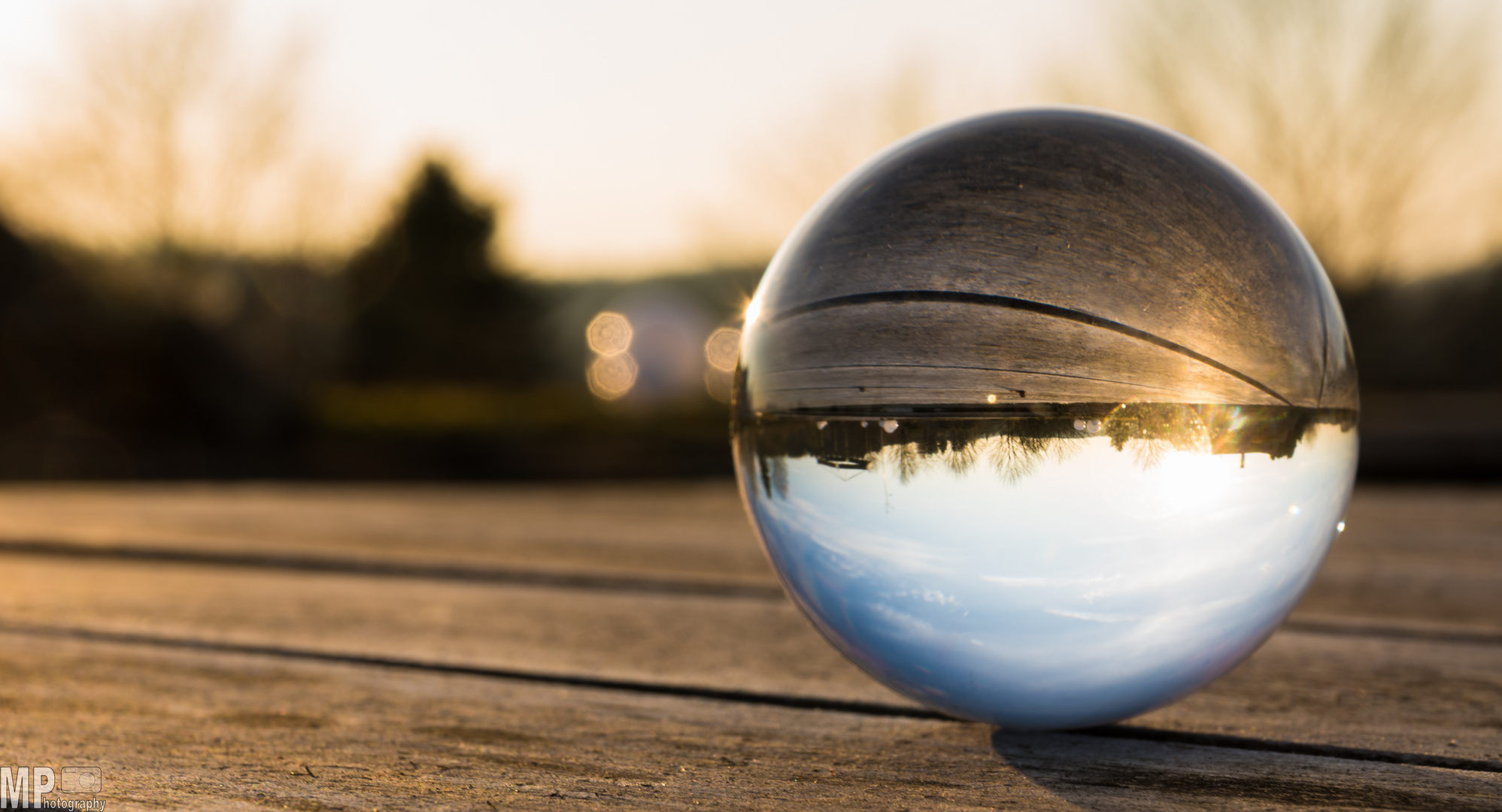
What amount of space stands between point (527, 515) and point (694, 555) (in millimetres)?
1206

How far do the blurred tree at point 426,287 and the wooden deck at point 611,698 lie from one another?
25796mm

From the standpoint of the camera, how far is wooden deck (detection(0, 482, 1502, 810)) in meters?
1.17

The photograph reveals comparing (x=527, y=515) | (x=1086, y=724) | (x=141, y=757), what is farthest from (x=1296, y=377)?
(x=527, y=515)

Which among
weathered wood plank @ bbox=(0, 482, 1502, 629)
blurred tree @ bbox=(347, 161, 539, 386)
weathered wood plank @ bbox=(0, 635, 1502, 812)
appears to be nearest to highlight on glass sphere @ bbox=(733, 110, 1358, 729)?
weathered wood plank @ bbox=(0, 635, 1502, 812)

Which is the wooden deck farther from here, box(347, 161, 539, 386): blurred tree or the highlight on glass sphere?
box(347, 161, 539, 386): blurred tree

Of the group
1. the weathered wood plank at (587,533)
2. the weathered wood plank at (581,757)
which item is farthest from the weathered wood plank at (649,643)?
the weathered wood plank at (587,533)

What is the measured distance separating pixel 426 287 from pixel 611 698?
91.0 ft

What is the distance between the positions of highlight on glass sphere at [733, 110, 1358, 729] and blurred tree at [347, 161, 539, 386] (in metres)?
27.8

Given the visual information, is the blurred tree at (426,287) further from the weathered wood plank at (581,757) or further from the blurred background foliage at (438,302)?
the weathered wood plank at (581,757)

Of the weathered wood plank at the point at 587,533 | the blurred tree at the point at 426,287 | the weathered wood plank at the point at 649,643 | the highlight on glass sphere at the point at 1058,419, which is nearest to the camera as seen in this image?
the highlight on glass sphere at the point at 1058,419

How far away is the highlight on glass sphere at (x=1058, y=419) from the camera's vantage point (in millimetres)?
1078

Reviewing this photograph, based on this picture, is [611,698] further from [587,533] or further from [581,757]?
[587,533]

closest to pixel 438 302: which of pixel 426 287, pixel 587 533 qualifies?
pixel 426 287

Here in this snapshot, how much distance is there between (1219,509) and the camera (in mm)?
1095
